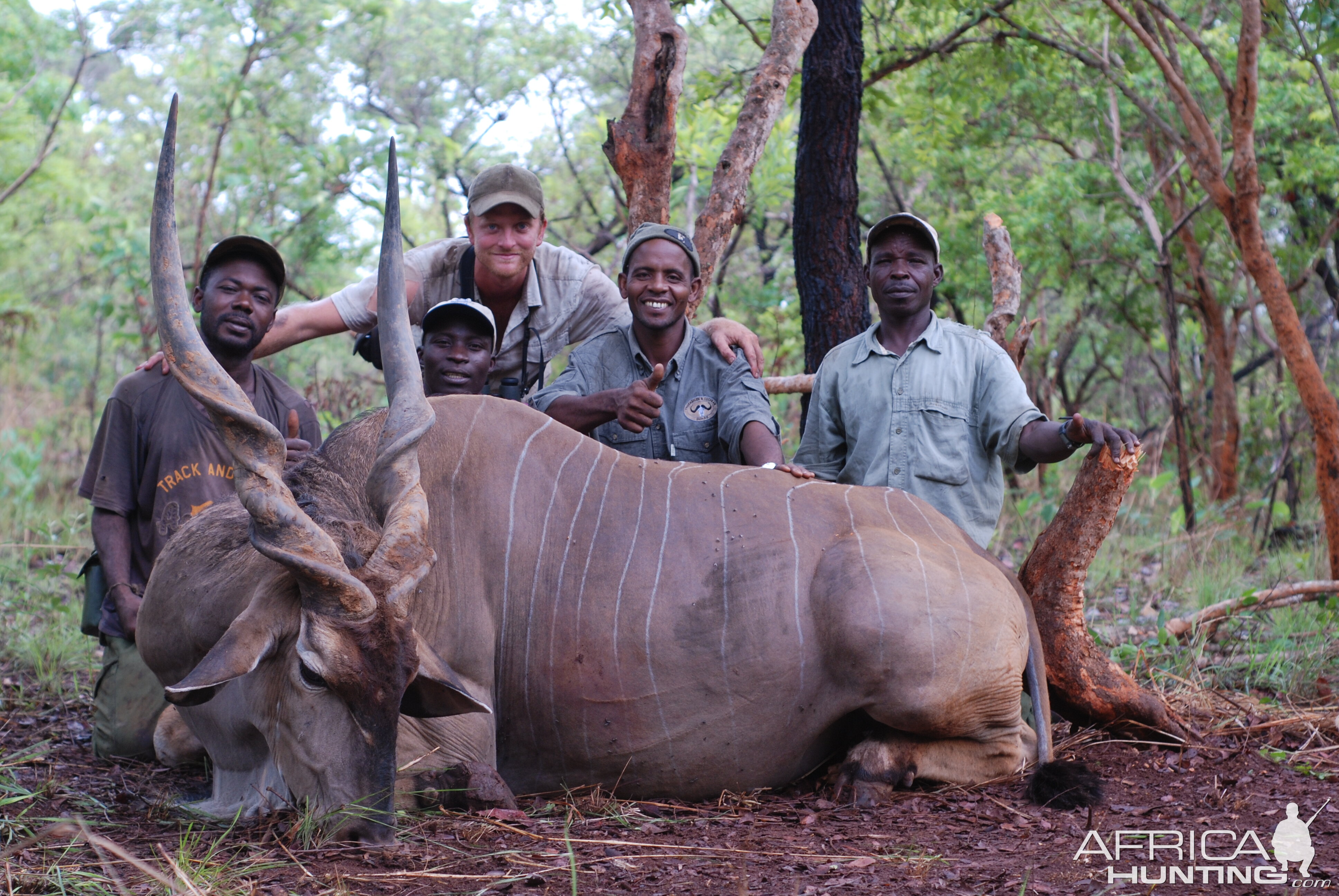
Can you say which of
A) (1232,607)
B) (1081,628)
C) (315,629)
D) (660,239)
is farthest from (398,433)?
(1232,607)

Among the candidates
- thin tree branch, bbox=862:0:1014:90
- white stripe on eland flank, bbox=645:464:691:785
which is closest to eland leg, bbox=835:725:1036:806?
white stripe on eland flank, bbox=645:464:691:785

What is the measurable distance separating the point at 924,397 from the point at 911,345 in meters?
0.21

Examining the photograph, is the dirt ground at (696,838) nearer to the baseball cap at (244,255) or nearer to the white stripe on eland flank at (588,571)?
the white stripe on eland flank at (588,571)

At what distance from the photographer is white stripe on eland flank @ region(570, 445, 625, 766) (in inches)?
142

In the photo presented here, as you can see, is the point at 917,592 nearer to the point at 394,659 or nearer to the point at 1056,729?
the point at 1056,729

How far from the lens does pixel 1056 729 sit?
4.47 m

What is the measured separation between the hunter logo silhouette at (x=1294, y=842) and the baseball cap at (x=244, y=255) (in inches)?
141

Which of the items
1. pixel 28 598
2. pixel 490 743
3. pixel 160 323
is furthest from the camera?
pixel 28 598

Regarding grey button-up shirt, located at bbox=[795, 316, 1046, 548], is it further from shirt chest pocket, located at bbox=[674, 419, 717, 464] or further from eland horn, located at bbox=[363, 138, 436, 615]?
eland horn, located at bbox=[363, 138, 436, 615]

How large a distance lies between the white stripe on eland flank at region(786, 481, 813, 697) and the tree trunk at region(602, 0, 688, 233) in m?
2.12

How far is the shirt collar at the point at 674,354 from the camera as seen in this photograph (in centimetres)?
460

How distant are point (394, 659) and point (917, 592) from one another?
1595 millimetres

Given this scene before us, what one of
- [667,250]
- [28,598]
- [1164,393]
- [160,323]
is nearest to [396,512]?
[160,323]

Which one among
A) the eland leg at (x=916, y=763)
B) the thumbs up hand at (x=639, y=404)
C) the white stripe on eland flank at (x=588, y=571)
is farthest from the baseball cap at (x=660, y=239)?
the eland leg at (x=916, y=763)
